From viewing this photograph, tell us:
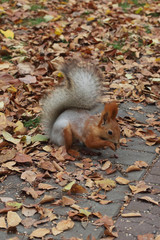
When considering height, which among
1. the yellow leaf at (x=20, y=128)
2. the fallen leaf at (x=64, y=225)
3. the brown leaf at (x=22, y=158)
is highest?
the fallen leaf at (x=64, y=225)

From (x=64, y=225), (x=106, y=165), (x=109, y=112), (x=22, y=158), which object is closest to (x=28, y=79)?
(x=22, y=158)

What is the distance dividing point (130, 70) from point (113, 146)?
207cm

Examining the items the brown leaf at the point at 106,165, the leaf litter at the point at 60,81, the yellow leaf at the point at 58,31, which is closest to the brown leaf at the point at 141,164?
the leaf litter at the point at 60,81

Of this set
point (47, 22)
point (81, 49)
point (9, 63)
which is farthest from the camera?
point (47, 22)

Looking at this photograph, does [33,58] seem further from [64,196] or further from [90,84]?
[64,196]

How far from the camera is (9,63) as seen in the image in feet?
16.9

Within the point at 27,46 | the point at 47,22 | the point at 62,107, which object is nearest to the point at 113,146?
the point at 62,107

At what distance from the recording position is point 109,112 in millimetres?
3277

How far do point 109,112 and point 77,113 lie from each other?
0.37 metres

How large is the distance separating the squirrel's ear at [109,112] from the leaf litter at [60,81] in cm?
35

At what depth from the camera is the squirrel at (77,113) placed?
338 centimetres

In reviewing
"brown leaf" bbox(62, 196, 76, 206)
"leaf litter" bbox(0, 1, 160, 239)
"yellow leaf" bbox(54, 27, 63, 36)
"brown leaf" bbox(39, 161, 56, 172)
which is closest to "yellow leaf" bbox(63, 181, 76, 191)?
"leaf litter" bbox(0, 1, 160, 239)

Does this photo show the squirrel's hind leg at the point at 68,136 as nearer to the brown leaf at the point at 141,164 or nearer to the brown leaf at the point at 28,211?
the brown leaf at the point at 141,164

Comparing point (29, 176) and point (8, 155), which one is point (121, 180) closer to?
point (29, 176)
